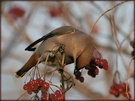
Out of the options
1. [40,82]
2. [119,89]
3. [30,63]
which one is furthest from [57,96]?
[119,89]

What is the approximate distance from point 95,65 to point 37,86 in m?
0.62

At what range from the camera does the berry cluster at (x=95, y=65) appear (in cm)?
321

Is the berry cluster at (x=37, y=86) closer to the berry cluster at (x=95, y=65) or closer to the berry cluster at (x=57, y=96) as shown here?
the berry cluster at (x=57, y=96)

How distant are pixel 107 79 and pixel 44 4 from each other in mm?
1534

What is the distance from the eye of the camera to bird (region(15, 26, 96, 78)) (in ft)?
10.5

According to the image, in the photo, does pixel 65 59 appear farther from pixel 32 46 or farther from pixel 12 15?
pixel 12 15

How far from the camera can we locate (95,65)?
10.8ft

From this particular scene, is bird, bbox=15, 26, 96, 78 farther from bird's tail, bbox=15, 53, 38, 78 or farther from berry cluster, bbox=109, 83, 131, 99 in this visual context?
berry cluster, bbox=109, 83, 131, 99

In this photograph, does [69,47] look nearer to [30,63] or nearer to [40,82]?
[30,63]

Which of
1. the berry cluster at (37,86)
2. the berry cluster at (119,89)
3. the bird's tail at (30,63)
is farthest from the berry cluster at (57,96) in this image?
the berry cluster at (119,89)

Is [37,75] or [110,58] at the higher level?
[37,75]

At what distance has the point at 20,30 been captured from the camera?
548cm

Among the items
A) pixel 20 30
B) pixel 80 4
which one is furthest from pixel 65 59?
pixel 80 4

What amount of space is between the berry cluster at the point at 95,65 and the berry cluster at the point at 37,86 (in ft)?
1.75
